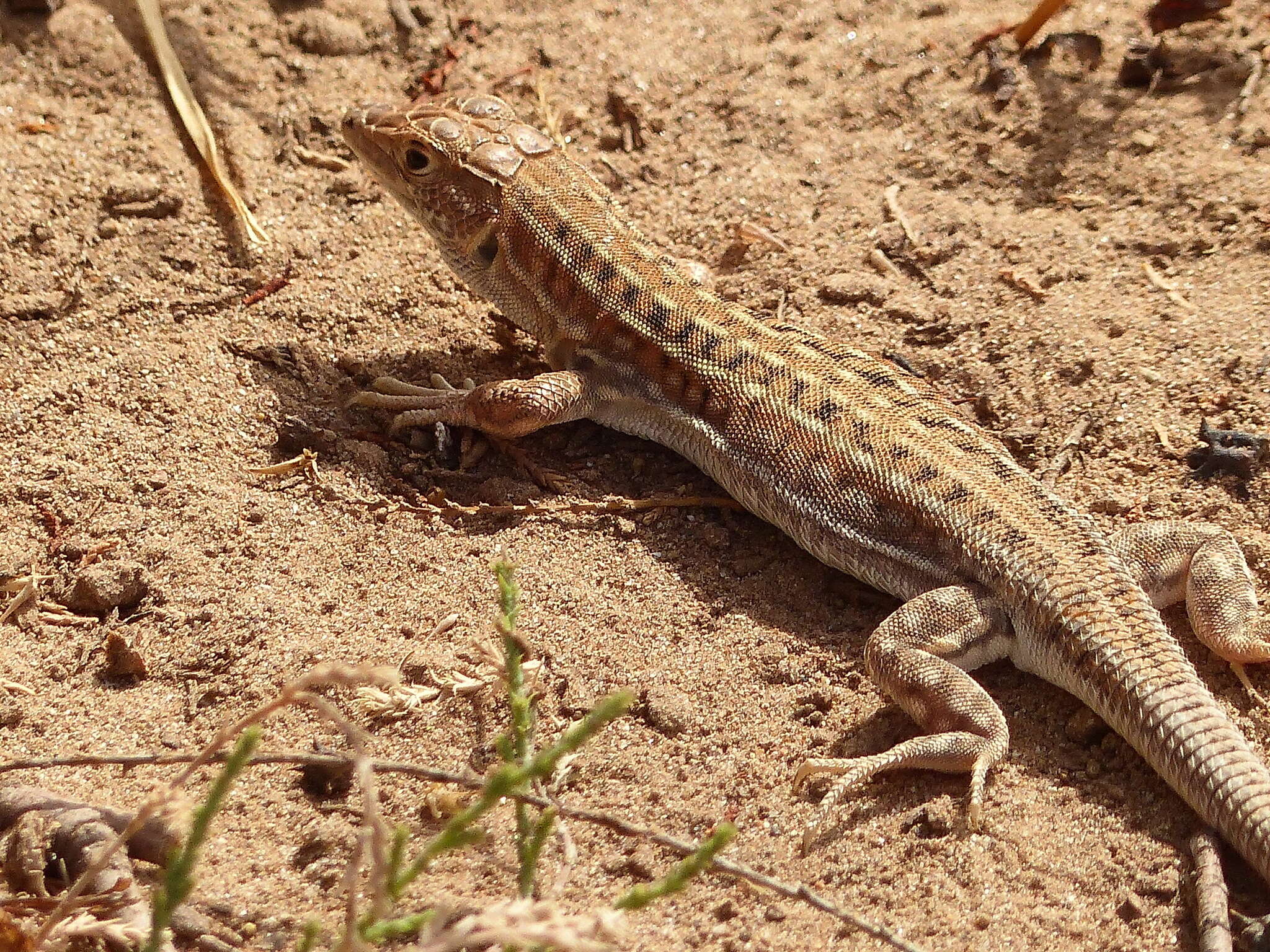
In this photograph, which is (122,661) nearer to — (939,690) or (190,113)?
(939,690)

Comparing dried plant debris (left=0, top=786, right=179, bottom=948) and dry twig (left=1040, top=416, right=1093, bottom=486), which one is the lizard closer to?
dry twig (left=1040, top=416, right=1093, bottom=486)

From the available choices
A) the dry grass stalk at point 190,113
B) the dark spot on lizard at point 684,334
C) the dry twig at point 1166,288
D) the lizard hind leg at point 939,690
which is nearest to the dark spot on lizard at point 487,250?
the dark spot on lizard at point 684,334

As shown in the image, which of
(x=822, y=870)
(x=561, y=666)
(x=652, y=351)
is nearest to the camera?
(x=822, y=870)

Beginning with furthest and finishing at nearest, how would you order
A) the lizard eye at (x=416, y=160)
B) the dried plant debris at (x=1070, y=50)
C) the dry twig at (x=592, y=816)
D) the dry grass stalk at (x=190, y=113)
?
the dried plant debris at (x=1070, y=50) → the dry grass stalk at (x=190, y=113) → the lizard eye at (x=416, y=160) → the dry twig at (x=592, y=816)

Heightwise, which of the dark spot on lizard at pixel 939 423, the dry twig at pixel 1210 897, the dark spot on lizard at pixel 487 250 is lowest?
the dry twig at pixel 1210 897

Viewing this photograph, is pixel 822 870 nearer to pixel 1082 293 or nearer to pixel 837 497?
pixel 837 497

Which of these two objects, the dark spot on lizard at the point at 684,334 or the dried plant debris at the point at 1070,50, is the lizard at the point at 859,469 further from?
the dried plant debris at the point at 1070,50

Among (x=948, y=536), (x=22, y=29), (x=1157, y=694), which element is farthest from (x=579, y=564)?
(x=22, y=29)
